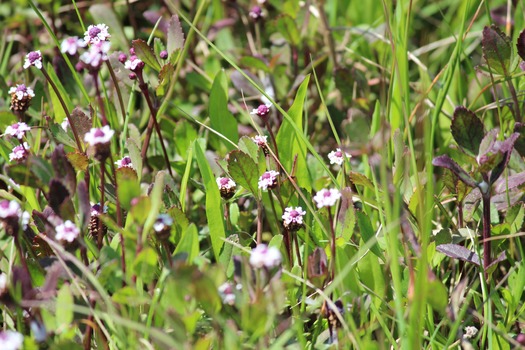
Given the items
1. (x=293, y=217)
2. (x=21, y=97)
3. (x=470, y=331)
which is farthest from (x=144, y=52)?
(x=470, y=331)

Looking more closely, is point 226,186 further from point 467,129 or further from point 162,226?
point 467,129

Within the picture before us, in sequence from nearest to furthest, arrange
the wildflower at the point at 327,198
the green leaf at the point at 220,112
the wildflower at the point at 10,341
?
the wildflower at the point at 10,341 < the wildflower at the point at 327,198 < the green leaf at the point at 220,112

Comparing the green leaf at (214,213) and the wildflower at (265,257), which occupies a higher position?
the wildflower at (265,257)

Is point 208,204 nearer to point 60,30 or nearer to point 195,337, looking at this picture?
point 195,337

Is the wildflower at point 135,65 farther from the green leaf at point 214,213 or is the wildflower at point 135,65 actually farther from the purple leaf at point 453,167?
the purple leaf at point 453,167

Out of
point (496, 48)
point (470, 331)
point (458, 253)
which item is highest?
point (496, 48)

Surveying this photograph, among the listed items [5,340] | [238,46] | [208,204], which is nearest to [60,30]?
[238,46]

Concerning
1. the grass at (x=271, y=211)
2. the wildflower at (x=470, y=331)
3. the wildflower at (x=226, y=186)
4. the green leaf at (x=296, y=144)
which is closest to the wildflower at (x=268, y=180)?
the grass at (x=271, y=211)
